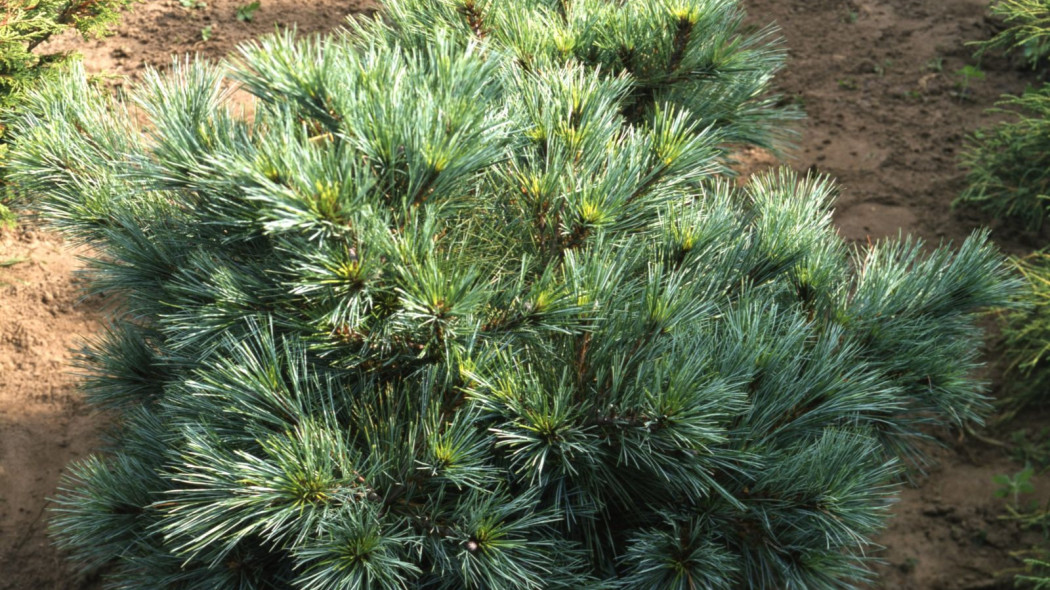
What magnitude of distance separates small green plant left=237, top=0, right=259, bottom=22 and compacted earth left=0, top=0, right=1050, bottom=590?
0.03m

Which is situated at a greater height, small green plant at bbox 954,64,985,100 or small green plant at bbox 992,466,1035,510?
small green plant at bbox 954,64,985,100

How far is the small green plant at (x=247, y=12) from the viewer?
489 cm

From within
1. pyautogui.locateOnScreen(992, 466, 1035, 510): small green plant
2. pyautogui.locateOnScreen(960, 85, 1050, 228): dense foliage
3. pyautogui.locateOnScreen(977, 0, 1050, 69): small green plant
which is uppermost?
pyautogui.locateOnScreen(977, 0, 1050, 69): small green plant

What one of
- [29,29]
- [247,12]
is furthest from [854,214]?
[29,29]

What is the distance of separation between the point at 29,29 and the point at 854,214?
3759mm

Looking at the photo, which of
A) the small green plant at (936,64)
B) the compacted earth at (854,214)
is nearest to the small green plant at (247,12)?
the compacted earth at (854,214)

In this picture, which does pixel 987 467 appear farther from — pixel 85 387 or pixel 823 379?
pixel 85 387

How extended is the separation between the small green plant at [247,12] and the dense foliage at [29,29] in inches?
51.0

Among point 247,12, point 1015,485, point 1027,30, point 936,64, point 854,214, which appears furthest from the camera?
point 247,12

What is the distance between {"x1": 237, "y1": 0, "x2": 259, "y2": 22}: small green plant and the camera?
489 centimetres

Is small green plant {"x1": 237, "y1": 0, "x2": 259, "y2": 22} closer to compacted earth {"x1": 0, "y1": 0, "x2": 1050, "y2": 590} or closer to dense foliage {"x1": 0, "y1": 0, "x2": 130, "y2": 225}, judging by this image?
compacted earth {"x1": 0, "y1": 0, "x2": 1050, "y2": 590}

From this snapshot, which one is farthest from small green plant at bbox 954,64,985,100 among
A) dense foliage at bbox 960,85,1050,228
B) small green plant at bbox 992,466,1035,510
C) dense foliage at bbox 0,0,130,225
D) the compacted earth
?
dense foliage at bbox 0,0,130,225

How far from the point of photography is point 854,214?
161 inches

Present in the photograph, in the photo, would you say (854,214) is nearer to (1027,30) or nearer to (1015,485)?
(1027,30)
